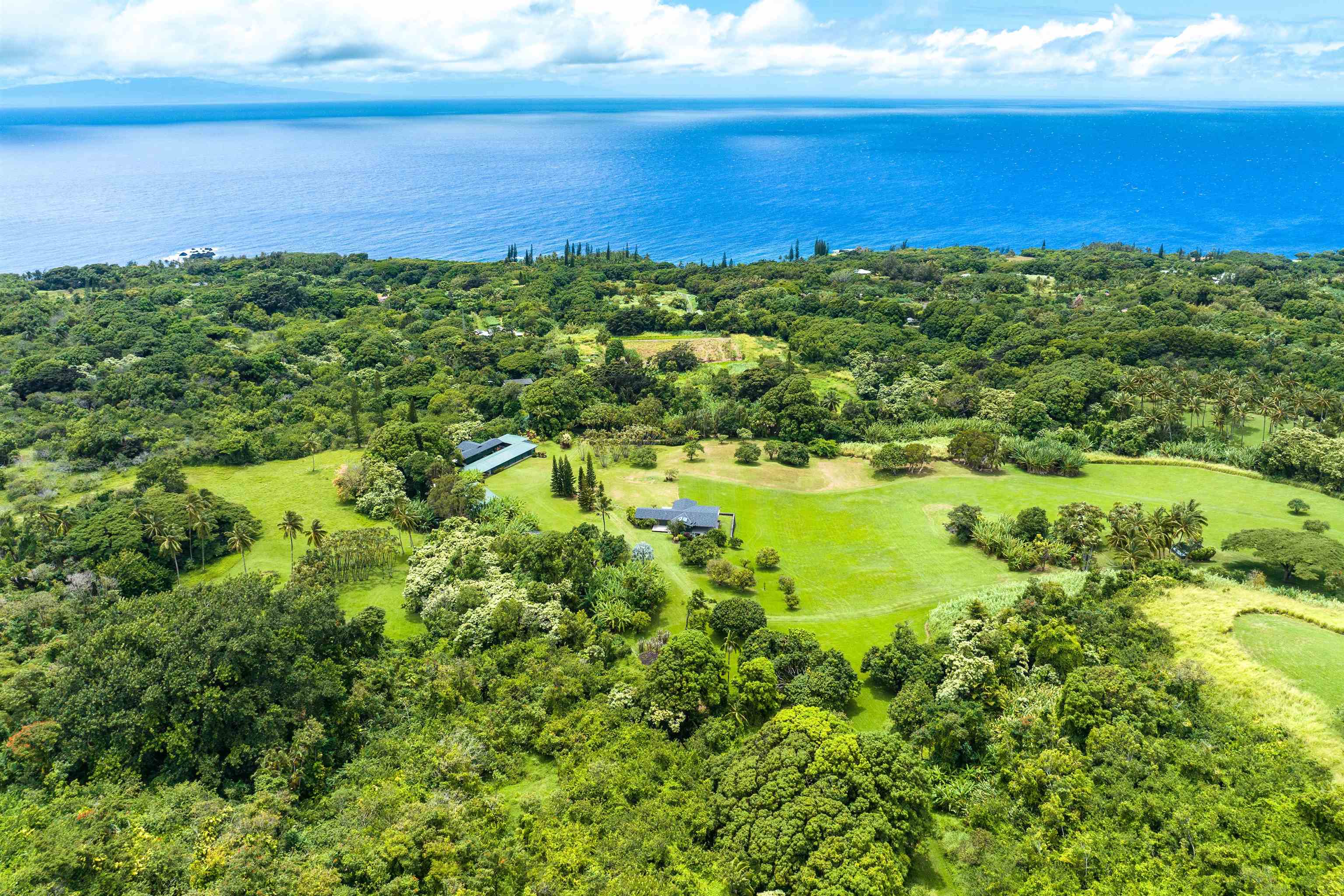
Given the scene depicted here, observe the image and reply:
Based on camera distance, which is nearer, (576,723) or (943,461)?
(576,723)

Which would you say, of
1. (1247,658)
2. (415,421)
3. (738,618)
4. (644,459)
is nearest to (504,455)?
(415,421)

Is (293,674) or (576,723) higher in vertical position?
(293,674)

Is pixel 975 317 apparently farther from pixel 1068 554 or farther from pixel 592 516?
pixel 592 516

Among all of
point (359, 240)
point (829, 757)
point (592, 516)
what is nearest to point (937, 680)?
point (829, 757)

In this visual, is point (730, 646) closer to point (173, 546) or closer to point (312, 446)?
point (173, 546)

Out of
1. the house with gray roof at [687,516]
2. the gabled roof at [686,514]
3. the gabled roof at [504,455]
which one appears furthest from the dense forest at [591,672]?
the gabled roof at [686,514]

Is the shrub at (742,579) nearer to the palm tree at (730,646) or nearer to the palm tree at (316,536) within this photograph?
the palm tree at (730,646)

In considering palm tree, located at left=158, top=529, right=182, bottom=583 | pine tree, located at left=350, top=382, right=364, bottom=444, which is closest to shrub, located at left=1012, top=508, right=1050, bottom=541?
palm tree, located at left=158, top=529, right=182, bottom=583
